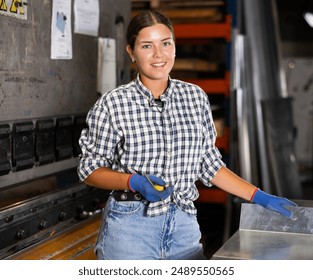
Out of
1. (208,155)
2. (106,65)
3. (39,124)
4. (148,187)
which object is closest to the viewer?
(148,187)

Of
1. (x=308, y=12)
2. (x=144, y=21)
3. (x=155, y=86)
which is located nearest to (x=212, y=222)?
(x=155, y=86)

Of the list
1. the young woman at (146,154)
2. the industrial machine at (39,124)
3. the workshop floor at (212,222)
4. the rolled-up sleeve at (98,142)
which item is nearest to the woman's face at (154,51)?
the young woman at (146,154)

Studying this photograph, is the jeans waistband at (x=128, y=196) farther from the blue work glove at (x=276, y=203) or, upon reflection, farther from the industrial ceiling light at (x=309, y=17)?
the industrial ceiling light at (x=309, y=17)

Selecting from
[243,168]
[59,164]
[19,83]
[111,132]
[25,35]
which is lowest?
[243,168]

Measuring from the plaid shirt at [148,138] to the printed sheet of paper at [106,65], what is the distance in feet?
3.31

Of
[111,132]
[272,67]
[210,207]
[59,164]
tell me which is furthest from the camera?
[272,67]

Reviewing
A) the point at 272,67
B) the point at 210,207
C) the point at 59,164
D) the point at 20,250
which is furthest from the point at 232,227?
the point at 20,250

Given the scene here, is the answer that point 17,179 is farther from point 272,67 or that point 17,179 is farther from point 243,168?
point 272,67

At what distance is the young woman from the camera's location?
6.96 ft

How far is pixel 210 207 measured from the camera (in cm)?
549

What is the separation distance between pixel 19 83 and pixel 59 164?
0.54 meters

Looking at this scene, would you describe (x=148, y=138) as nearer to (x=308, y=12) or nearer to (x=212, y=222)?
(x=212, y=222)

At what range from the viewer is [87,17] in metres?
2.96

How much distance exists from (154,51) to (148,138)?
321 millimetres
